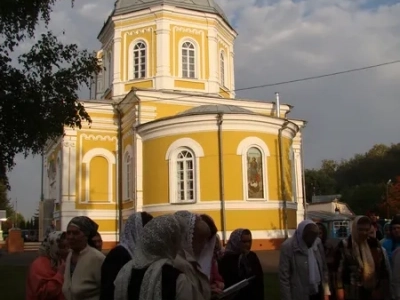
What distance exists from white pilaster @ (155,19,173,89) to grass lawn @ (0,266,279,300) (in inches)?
518

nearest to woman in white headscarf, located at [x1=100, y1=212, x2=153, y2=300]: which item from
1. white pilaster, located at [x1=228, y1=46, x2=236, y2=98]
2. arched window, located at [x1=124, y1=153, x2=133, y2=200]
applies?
arched window, located at [x1=124, y1=153, x2=133, y2=200]

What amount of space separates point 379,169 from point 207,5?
149 feet

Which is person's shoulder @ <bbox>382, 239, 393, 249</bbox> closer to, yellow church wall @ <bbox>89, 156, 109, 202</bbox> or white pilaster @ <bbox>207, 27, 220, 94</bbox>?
white pilaster @ <bbox>207, 27, 220, 94</bbox>

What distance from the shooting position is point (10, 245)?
2550 centimetres

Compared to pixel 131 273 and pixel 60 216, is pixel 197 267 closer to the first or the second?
pixel 131 273

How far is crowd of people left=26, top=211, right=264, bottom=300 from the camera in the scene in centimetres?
271

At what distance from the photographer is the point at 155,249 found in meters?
2.76

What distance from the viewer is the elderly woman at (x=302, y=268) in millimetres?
5418

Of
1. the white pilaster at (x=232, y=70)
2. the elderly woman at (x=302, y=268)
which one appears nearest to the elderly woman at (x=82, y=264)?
the elderly woman at (x=302, y=268)

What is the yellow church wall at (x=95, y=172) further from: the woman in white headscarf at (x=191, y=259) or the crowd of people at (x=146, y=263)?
the woman in white headscarf at (x=191, y=259)

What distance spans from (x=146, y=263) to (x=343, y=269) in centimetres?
337

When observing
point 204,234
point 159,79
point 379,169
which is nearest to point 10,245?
point 159,79

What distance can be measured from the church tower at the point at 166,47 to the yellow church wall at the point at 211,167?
437cm

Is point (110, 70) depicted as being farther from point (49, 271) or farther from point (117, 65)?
point (49, 271)
